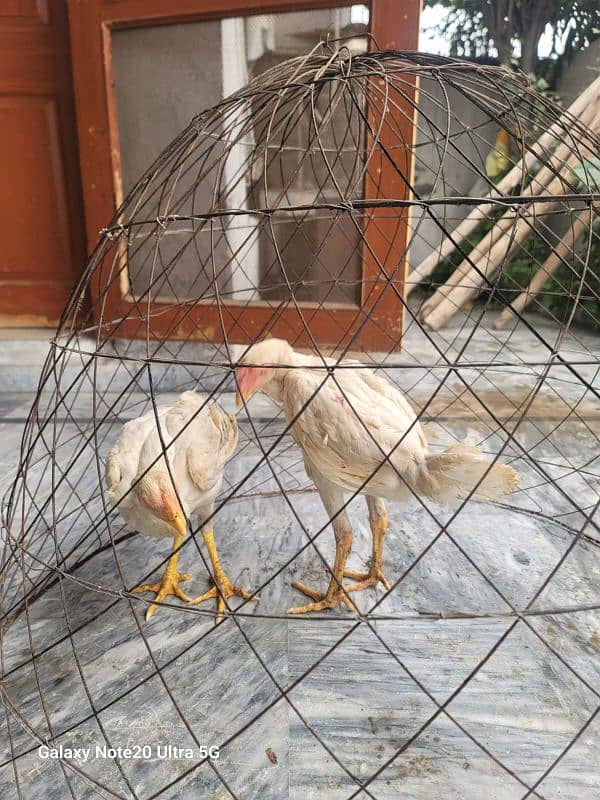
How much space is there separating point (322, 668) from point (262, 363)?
0.56 m

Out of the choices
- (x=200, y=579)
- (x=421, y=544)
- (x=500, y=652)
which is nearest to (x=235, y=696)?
(x=200, y=579)

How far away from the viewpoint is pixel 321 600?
1064 millimetres

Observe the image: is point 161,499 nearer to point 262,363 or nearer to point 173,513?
point 173,513

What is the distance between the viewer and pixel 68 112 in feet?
7.29

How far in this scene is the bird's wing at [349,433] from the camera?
0.96m

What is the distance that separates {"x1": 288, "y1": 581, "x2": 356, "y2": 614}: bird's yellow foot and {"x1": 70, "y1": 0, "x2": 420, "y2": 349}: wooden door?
3.19 ft

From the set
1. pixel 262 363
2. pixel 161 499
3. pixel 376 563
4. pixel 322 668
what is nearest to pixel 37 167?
pixel 262 363

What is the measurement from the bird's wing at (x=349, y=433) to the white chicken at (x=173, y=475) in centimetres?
17

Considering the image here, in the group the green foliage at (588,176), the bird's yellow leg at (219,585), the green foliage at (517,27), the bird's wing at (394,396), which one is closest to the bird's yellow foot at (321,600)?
the bird's yellow leg at (219,585)

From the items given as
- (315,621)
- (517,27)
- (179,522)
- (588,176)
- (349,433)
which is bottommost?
(315,621)

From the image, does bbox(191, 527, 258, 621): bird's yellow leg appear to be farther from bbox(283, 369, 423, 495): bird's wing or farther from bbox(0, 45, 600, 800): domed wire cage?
bbox(283, 369, 423, 495): bird's wing

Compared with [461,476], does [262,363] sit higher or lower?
higher

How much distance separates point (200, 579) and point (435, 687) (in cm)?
53

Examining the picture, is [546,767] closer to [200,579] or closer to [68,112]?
[200,579]
